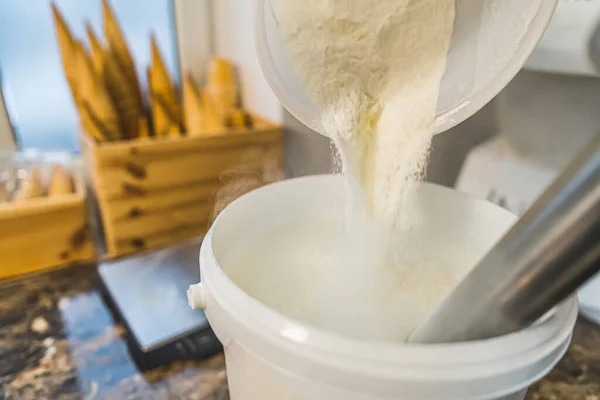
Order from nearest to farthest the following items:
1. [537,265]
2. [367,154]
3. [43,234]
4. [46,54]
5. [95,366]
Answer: [537,265] < [367,154] < [95,366] < [43,234] < [46,54]

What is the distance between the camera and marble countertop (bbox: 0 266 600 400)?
0.40 meters

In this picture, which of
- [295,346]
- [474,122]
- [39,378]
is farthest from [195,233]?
[295,346]

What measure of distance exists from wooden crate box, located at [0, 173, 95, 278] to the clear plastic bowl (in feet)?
1.22

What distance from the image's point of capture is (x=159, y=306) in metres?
0.48

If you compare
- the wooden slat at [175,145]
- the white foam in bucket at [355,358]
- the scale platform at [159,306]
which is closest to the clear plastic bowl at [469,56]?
the white foam in bucket at [355,358]

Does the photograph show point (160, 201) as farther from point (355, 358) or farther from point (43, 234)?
point (355, 358)

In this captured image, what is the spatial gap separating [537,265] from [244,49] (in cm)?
69

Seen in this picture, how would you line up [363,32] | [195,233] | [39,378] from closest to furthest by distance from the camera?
[363,32]
[39,378]
[195,233]

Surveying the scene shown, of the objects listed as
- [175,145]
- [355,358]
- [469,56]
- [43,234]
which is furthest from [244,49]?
[355,358]

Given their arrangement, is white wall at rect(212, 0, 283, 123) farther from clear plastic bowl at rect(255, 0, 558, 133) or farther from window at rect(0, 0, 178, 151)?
clear plastic bowl at rect(255, 0, 558, 133)

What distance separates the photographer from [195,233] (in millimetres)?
690

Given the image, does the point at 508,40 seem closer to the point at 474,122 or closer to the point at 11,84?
the point at 474,122

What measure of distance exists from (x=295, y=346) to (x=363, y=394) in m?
0.03

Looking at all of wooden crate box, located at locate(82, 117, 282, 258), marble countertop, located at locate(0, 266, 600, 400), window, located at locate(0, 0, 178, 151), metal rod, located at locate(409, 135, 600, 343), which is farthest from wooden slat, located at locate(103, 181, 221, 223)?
metal rod, located at locate(409, 135, 600, 343)
